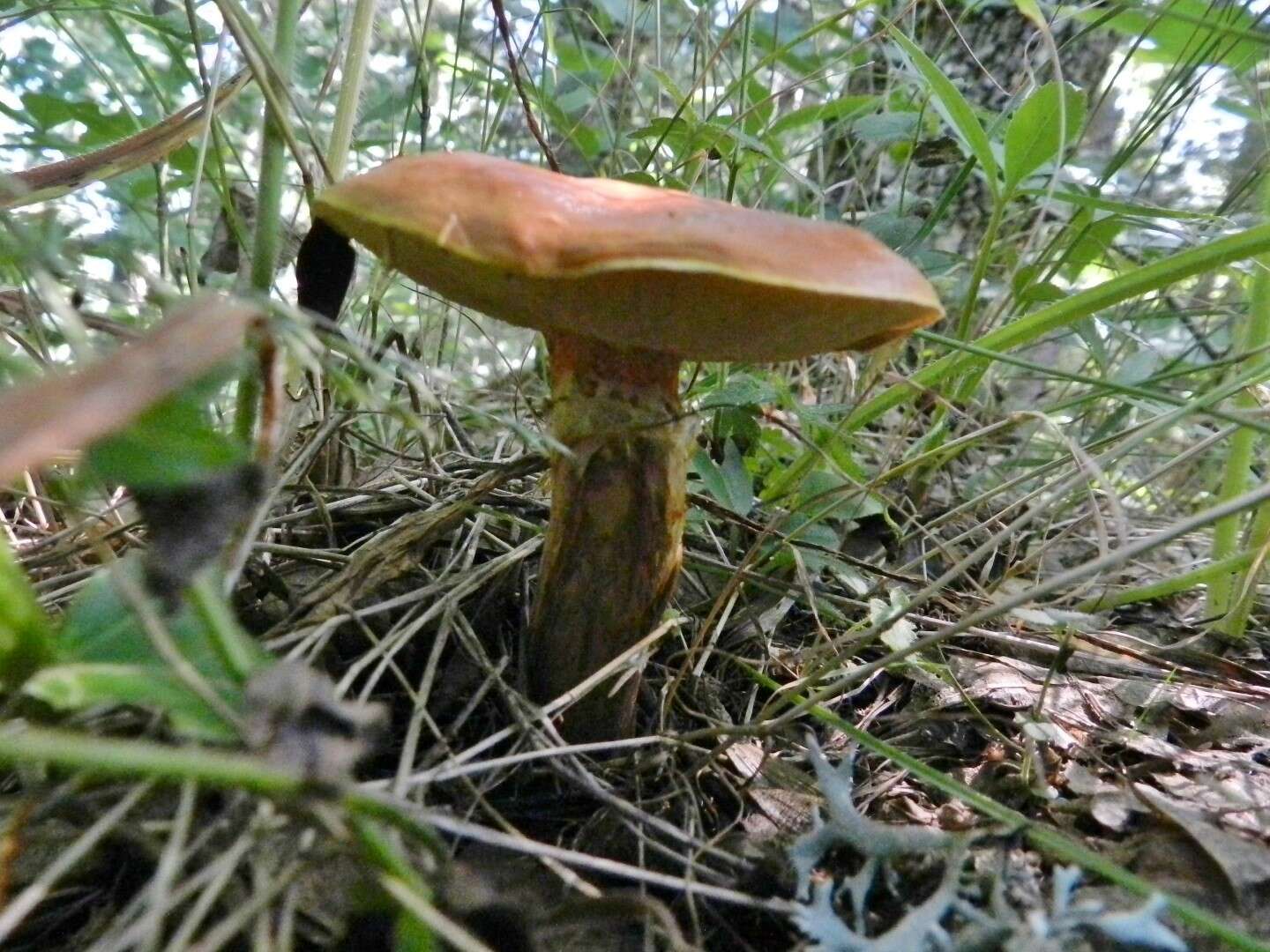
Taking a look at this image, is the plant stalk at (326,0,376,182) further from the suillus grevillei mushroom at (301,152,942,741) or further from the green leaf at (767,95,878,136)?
the green leaf at (767,95,878,136)

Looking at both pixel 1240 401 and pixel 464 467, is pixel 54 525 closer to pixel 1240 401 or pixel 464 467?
pixel 464 467

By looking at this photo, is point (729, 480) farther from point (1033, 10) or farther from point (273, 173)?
point (1033, 10)

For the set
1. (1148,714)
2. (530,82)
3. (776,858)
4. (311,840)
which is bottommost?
(1148,714)

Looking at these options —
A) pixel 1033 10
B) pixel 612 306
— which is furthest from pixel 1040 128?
pixel 612 306

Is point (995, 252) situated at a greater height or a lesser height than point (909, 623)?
greater

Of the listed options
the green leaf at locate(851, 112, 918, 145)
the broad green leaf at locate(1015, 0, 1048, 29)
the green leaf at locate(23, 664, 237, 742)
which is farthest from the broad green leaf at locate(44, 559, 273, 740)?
the broad green leaf at locate(1015, 0, 1048, 29)

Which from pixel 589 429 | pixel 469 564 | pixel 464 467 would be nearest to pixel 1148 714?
pixel 589 429
